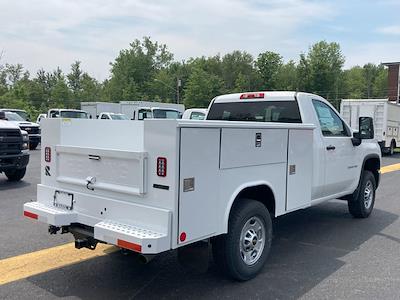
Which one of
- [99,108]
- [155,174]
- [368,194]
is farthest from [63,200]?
[99,108]

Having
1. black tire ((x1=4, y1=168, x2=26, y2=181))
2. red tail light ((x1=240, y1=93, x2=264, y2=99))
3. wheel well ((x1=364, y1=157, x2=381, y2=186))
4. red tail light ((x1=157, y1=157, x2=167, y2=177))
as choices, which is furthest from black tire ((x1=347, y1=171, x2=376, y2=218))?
black tire ((x1=4, y1=168, x2=26, y2=181))

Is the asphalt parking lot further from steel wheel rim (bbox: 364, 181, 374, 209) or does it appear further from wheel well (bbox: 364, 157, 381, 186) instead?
wheel well (bbox: 364, 157, 381, 186)

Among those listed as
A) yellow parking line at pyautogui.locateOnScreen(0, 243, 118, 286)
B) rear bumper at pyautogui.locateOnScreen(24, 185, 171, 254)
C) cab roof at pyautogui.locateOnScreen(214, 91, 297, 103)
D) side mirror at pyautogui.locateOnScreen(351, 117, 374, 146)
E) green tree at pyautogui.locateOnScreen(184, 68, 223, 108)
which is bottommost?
yellow parking line at pyautogui.locateOnScreen(0, 243, 118, 286)

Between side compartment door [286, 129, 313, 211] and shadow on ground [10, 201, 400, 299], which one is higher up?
side compartment door [286, 129, 313, 211]

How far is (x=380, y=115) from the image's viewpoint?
76.0 ft

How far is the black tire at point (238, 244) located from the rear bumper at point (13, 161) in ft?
24.3

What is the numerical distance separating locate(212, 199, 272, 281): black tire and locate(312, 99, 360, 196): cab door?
1922 mm

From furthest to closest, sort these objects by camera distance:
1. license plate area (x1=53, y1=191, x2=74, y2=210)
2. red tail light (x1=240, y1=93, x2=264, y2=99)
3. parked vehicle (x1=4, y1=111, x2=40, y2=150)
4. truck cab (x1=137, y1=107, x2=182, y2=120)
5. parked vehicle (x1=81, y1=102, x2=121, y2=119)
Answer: parked vehicle (x1=81, y1=102, x2=121, y2=119) < truck cab (x1=137, y1=107, x2=182, y2=120) < parked vehicle (x1=4, y1=111, x2=40, y2=150) < red tail light (x1=240, y1=93, x2=264, y2=99) < license plate area (x1=53, y1=191, x2=74, y2=210)

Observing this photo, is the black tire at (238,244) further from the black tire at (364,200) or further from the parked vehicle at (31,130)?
the parked vehicle at (31,130)

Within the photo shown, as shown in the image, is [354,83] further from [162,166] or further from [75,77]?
[162,166]

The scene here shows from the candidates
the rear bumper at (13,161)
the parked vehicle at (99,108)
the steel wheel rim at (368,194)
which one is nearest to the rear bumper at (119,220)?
the steel wheel rim at (368,194)

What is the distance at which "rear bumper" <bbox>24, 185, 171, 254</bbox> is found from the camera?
367 cm

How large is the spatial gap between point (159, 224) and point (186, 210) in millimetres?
262

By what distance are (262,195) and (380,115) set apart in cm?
2024
